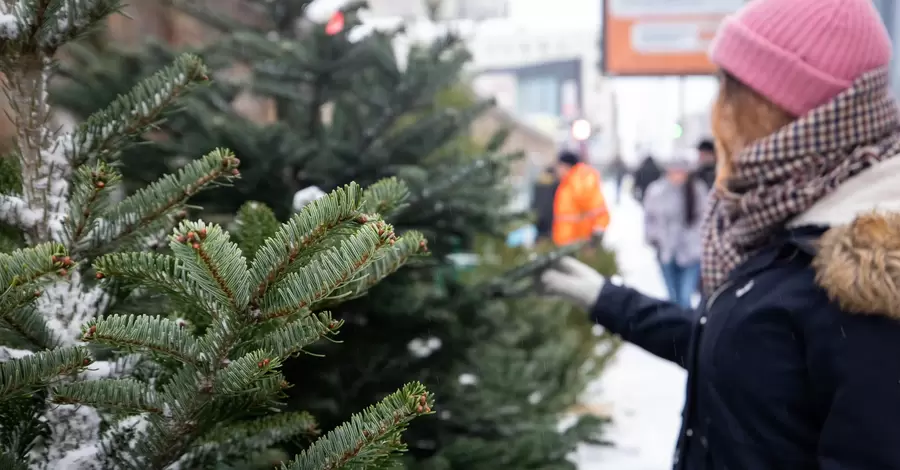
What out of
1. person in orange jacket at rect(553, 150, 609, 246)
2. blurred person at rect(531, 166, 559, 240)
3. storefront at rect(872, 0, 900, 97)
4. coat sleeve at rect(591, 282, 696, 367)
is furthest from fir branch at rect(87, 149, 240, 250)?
blurred person at rect(531, 166, 559, 240)

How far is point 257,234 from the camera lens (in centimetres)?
99

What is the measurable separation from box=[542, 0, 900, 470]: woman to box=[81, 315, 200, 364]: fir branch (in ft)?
3.05

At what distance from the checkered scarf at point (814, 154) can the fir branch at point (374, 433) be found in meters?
0.89

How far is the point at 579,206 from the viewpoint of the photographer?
6.50 m

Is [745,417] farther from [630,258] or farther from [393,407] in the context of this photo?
[630,258]

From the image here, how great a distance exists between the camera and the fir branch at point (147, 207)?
78 cm

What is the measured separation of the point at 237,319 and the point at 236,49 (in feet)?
4.46

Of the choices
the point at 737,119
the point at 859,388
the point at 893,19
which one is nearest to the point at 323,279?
the point at 859,388

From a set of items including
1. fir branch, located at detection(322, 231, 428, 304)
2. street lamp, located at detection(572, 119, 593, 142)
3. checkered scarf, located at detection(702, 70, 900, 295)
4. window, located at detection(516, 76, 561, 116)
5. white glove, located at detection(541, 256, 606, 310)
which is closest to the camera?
fir branch, located at detection(322, 231, 428, 304)

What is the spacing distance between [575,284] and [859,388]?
2.98 feet

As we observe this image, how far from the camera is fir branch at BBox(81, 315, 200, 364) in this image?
622 millimetres

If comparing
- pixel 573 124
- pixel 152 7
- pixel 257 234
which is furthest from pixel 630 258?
pixel 257 234

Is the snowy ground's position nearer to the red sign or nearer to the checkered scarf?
the checkered scarf

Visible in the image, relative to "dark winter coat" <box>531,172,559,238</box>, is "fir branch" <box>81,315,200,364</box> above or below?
above
